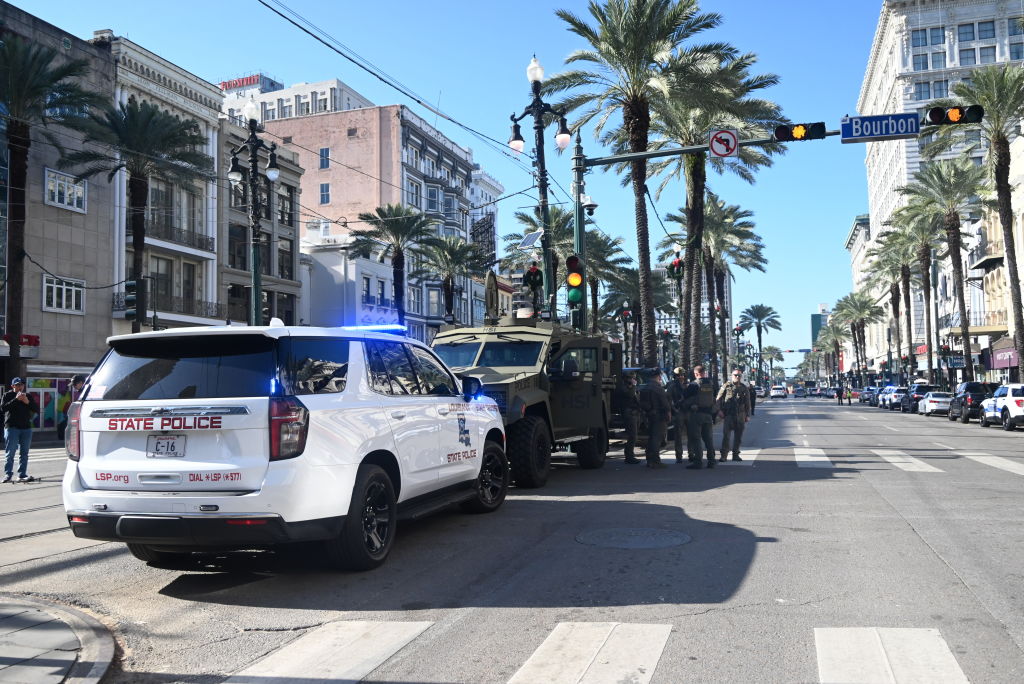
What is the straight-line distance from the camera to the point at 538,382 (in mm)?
12266

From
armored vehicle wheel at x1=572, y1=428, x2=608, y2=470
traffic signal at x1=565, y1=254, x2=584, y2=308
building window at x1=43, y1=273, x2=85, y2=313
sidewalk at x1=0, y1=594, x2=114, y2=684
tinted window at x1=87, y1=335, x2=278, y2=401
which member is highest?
building window at x1=43, y1=273, x2=85, y2=313

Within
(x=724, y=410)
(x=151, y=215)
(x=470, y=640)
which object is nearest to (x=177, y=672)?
(x=470, y=640)

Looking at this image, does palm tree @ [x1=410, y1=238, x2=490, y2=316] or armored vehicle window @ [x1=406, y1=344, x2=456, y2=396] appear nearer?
armored vehicle window @ [x1=406, y1=344, x2=456, y2=396]

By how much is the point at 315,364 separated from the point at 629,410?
10105mm

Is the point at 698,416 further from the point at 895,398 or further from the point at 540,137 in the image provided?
the point at 895,398

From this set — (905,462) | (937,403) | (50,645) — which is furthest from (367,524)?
(937,403)

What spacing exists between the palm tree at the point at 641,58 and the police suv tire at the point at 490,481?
15233mm

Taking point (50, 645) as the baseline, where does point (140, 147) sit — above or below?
above

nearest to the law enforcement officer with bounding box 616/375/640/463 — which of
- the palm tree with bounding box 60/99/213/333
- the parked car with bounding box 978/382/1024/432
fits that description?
Result: the parked car with bounding box 978/382/1024/432

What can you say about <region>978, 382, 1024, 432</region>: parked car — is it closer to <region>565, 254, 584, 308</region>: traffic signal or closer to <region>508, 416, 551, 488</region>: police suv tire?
<region>565, 254, 584, 308</region>: traffic signal

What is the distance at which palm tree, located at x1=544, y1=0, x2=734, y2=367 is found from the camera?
22.9 meters

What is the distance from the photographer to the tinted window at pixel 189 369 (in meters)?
5.91

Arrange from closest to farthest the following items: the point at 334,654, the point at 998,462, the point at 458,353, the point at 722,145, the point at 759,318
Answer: the point at 334,654, the point at 458,353, the point at 998,462, the point at 722,145, the point at 759,318

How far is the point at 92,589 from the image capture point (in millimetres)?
6434
